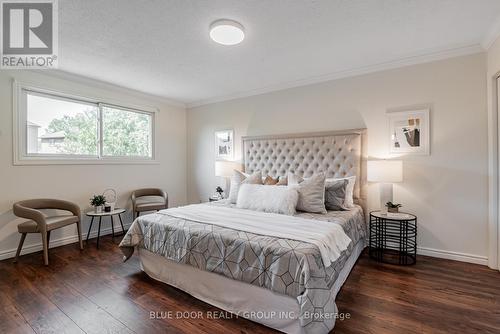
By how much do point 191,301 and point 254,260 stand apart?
0.81 meters

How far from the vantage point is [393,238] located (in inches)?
123

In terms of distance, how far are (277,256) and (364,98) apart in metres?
2.72

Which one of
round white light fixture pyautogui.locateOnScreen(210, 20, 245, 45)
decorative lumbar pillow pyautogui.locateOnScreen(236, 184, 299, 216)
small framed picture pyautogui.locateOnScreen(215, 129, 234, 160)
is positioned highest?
round white light fixture pyautogui.locateOnScreen(210, 20, 245, 45)

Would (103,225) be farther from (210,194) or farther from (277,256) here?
(277,256)

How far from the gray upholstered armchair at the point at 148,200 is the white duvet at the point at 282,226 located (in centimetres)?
150

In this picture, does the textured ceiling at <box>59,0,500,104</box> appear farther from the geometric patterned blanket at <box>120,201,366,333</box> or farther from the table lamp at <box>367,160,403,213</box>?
the geometric patterned blanket at <box>120,201,366,333</box>

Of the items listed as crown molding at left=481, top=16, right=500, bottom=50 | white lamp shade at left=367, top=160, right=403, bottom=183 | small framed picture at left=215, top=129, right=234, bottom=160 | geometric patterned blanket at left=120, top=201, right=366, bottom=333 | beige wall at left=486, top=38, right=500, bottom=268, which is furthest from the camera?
small framed picture at left=215, top=129, right=234, bottom=160

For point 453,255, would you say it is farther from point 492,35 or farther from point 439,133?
point 492,35

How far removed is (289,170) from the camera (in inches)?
151

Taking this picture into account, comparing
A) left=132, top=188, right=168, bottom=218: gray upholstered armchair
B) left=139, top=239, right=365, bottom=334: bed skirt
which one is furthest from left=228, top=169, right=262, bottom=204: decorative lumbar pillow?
left=132, top=188, right=168, bottom=218: gray upholstered armchair

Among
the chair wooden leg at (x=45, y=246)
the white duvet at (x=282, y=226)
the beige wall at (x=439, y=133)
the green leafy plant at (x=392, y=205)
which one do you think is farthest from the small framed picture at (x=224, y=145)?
the chair wooden leg at (x=45, y=246)

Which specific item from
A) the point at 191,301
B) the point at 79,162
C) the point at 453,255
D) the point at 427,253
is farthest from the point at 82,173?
the point at 453,255

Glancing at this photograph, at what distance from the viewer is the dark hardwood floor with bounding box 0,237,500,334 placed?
1745 millimetres

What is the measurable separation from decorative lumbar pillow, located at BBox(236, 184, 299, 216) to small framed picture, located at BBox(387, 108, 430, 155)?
1.55 m
